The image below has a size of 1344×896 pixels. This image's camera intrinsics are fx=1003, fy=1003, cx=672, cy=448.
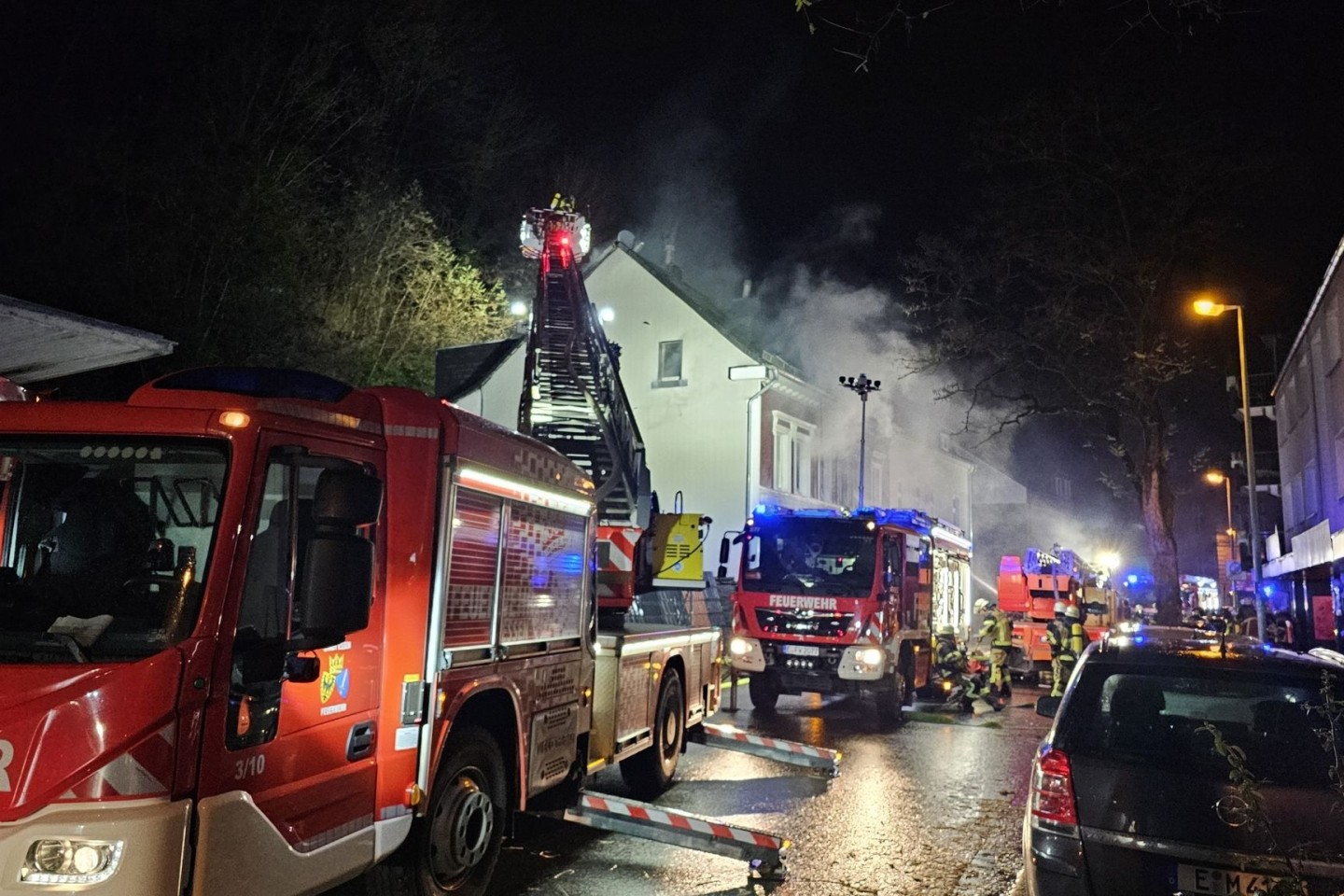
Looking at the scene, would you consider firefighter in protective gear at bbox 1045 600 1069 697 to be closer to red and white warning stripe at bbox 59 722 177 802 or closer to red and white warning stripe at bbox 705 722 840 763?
red and white warning stripe at bbox 705 722 840 763

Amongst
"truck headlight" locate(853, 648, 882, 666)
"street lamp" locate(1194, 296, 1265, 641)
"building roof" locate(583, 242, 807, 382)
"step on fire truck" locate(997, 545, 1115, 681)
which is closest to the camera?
"truck headlight" locate(853, 648, 882, 666)

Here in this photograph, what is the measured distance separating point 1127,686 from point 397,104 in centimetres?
1920

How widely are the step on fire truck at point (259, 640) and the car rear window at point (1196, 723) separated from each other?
274cm

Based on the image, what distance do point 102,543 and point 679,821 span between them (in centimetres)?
348

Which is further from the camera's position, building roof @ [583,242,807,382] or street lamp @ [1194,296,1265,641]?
building roof @ [583,242,807,382]

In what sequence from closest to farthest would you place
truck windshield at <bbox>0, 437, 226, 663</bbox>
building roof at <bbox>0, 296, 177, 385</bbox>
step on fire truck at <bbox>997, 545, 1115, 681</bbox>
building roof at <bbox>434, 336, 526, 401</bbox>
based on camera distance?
1. truck windshield at <bbox>0, 437, 226, 663</bbox>
2. building roof at <bbox>0, 296, 177, 385</bbox>
3. step on fire truck at <bbox>997, 545, 1115, 681</bbox>
4. building roof at <bbox>434, 336, 526, 401</bbox>

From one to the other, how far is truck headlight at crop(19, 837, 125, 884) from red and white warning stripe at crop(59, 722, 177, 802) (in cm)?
13

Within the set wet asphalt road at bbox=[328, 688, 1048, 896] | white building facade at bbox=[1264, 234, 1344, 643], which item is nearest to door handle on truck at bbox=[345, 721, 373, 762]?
wet asphalt road at bbox=[328, 688, 1048, 896]

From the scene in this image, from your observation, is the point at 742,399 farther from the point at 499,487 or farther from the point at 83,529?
the point at 83,529

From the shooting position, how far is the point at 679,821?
18.6 ft

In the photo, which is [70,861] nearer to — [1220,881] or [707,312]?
[1220,881]

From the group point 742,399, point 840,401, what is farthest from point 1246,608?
point 742,399

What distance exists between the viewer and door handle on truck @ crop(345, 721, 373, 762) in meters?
3.99

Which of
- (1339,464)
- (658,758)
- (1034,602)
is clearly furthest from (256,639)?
(1339,464)
